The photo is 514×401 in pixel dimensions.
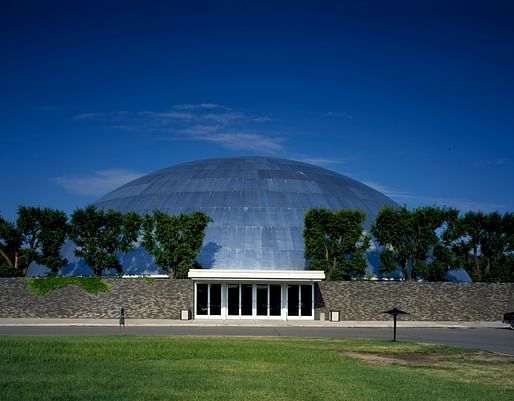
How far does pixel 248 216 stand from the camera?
51750mm

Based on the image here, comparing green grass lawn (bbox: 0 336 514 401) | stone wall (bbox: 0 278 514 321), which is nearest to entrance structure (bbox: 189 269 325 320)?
stone wall (bbox: 0 278 514 321)

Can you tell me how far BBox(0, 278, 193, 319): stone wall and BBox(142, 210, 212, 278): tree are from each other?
2.53m

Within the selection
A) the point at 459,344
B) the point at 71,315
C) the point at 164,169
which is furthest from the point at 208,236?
the point at 459,344

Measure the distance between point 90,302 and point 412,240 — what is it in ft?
78.6

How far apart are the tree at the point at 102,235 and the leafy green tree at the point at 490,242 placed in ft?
81.4

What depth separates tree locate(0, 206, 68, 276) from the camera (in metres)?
48.9

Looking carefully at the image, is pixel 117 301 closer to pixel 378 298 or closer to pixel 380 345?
pixel 378 298

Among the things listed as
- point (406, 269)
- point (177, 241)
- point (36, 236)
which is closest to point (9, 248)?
point (36, 236)

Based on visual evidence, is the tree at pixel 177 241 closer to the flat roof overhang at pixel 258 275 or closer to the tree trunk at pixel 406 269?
the flat roof overhang at pixel 258 275

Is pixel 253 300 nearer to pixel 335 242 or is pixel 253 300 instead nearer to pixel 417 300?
pixel 335 242

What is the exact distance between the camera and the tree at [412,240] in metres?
48.8

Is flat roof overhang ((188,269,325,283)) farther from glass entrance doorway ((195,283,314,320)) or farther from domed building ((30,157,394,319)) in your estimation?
glass entrance doorway ((195,283,314,320))

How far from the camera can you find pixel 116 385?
1405 cm

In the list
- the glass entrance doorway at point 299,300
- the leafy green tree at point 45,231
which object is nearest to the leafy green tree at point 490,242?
the glass entrance doorway at point 299,300
